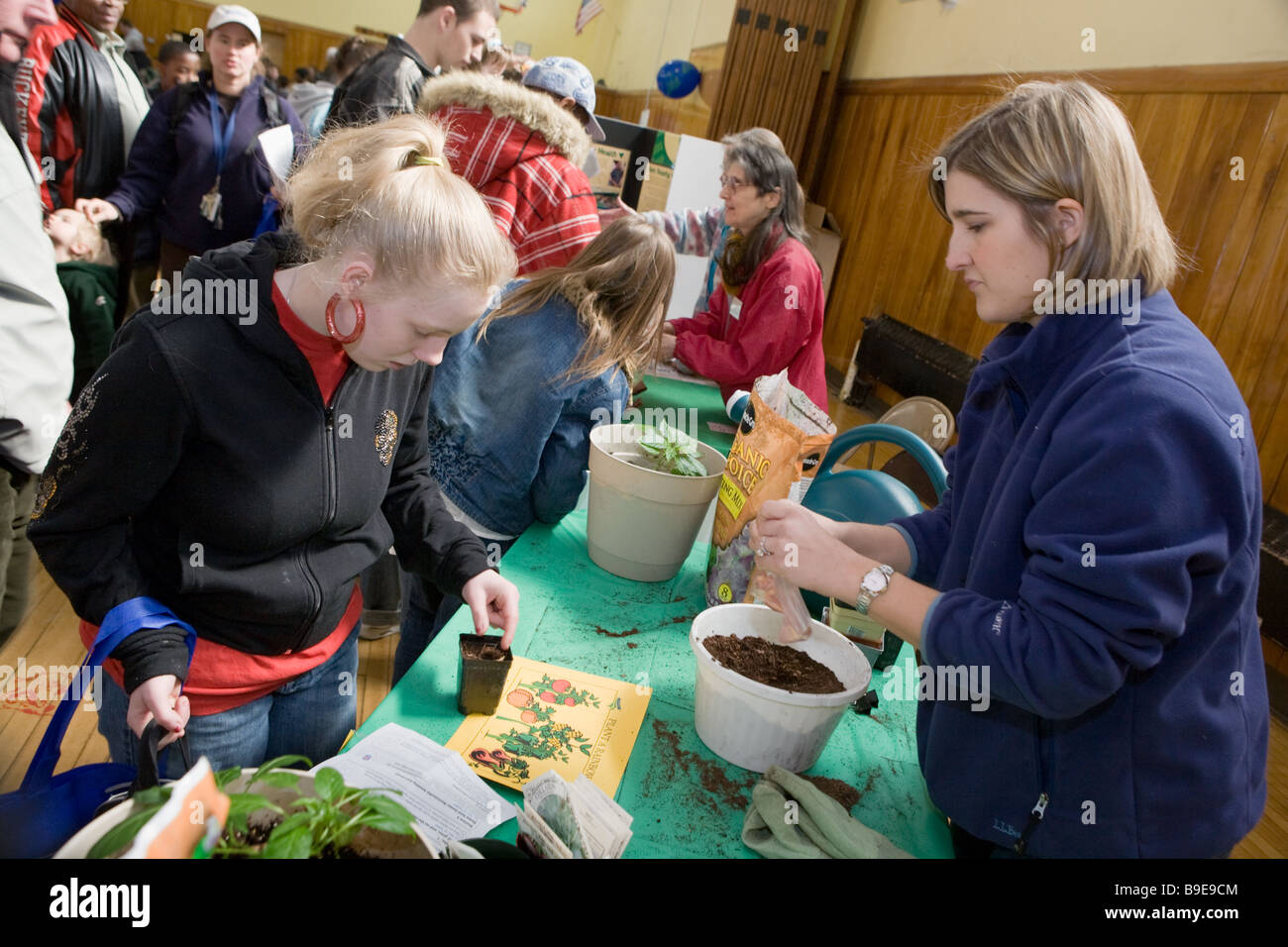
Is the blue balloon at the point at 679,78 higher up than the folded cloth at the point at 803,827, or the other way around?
the blue balloon at the point at 679,78

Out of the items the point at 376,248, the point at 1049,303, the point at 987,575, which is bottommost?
the point at 987,575

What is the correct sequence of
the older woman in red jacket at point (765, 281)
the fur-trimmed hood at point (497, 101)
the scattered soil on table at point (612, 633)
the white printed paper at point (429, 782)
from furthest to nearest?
the older woman in red jacket at point (765, 281), the fur-trimmed hood at point (497, 101), the scattered soil on table at point (612, 633), the white printed paper at point (429, 782)

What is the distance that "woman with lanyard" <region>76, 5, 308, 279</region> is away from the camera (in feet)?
10.3

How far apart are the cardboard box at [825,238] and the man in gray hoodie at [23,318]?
19.8 feet

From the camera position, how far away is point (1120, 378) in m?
0.89

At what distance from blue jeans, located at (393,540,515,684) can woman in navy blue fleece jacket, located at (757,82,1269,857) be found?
945 millimetres

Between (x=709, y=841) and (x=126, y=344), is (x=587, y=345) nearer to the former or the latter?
(x=126, y=344)

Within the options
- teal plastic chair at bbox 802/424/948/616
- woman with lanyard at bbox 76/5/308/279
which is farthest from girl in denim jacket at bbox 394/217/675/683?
woman with lanyard at bbox 76/5/308/279

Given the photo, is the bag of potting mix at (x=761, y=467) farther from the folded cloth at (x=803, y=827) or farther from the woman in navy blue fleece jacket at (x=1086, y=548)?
the folded cloth at (x=803, y=827)

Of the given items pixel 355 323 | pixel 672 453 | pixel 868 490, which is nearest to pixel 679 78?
pixel 672 453

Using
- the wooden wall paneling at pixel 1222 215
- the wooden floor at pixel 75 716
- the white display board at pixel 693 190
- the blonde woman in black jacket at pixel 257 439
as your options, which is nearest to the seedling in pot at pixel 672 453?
the blonde woman in black jacket at pixel 257 439

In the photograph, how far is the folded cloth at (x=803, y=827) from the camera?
1.05 meters
